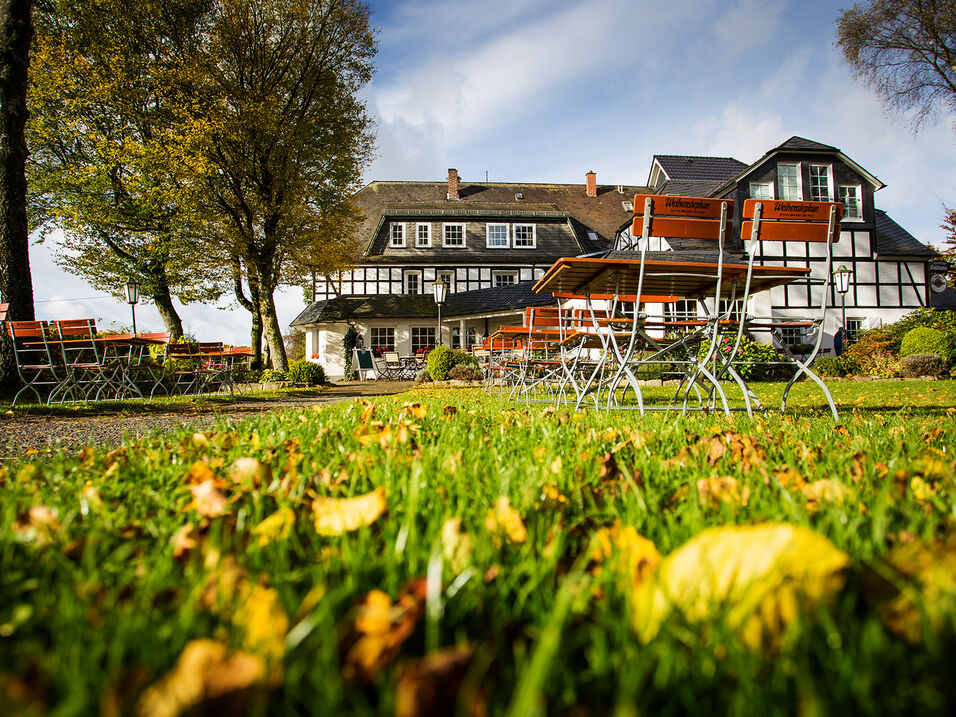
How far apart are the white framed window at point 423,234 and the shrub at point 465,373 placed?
1412 cm

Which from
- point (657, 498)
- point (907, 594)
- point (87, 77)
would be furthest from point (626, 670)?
point (87, 77)

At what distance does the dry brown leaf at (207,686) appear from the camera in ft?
1.45

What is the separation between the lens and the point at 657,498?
136 centimetres

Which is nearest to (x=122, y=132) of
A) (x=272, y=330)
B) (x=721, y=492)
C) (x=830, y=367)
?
(x=272, y=330)

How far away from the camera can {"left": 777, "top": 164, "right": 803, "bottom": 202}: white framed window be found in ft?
69.0

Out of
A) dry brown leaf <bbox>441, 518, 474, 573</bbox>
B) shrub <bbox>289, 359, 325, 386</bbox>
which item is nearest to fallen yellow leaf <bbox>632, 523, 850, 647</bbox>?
dry brown leaf <bbox>441, 518, 474, 573</bbox>

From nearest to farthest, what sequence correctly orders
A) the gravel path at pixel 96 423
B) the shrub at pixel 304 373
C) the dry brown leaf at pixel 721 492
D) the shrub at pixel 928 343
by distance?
1. the dry brown leaf at pixel 721 492
2. the gravel path at pixel 96 423
3. the shrub at pixel 928 343
4. the shrub at pixel 304 373

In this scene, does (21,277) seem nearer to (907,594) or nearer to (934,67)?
(907,594)

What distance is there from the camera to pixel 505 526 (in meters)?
1.06

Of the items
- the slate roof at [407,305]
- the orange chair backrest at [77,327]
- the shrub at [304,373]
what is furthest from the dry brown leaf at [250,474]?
the slate roof at [407,305]

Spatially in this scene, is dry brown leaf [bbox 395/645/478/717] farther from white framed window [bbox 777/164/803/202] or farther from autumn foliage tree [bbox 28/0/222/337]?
white framed window [bbox 777/164/803/202]

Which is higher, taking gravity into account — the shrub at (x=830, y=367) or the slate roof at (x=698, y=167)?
the slate roof at (x=698, y=167)

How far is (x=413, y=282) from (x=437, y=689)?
29394 mm

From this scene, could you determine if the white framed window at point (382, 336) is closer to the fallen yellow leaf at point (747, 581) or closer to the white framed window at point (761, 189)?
the white framed window at point (761, 189)
